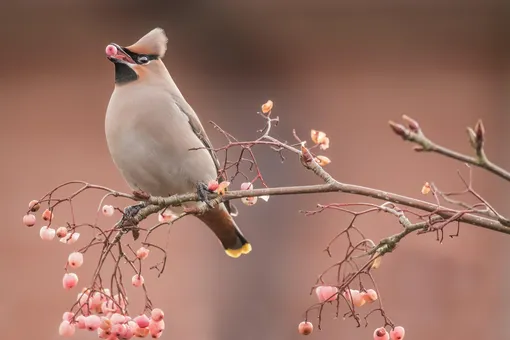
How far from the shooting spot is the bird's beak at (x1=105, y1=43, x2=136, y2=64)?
1950mm

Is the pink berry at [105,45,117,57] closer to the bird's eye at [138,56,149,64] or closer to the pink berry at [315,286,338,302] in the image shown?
the bird's eye at [138,56,149,64]

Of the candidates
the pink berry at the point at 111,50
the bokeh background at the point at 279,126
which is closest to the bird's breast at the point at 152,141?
the pink berry at the point at 111,50

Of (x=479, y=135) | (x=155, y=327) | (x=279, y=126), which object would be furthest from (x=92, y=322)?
(x=279, y=126)

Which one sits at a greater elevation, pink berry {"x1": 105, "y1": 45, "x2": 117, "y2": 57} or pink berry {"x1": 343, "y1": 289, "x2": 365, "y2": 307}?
pink berry {"x1": 105, "y1": 45, "x2": 117, "y2": 57}

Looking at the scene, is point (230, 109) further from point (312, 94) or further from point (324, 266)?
point (324, 266)

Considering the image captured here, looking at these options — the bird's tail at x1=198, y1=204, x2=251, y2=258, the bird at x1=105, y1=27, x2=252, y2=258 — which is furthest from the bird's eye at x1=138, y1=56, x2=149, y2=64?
the bird's tail at x1=198, y1=204, x2=251, y2=258

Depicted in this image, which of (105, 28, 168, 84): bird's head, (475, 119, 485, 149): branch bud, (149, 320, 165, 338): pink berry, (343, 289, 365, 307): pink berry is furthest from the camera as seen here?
(105, 28, 168, 84): bird's head

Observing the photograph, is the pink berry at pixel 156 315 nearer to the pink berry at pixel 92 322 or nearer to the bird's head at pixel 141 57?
the pink berry at pixel 92 322

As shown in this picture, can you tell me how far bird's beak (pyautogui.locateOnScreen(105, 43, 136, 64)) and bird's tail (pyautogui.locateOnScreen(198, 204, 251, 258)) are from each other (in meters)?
0.55

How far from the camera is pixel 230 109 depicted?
440 centimetres

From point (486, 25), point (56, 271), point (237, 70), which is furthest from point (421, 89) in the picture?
point (56, 271)

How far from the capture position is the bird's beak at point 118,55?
195 centimetres

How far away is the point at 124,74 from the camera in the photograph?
230cm

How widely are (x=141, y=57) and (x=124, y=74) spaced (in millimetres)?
100
